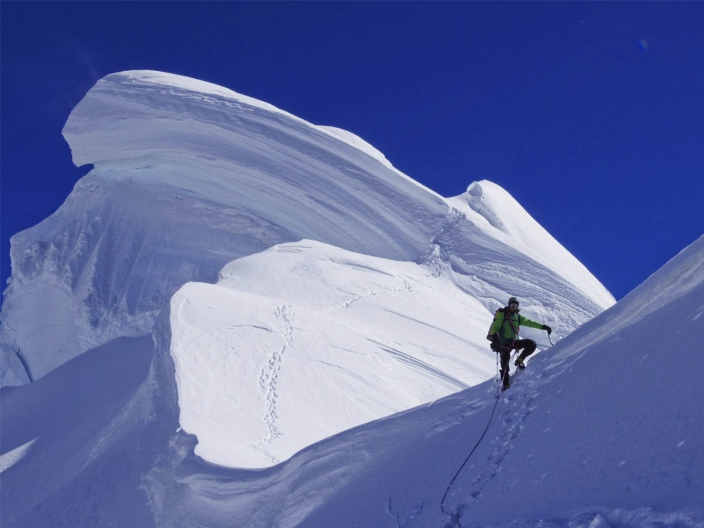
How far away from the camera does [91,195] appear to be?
24234 mm

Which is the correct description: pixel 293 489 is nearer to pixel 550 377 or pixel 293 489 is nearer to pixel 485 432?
pixel 485 432

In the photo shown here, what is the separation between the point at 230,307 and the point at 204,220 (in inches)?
276

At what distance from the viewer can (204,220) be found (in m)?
22.0

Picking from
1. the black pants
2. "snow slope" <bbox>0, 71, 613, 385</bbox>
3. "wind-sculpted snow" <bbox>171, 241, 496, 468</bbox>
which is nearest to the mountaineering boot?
the black pants

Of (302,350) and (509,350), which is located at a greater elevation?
(302,350)

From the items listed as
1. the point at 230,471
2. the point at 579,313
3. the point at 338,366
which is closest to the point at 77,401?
the point at 338,366

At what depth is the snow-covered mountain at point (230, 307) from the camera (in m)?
10.2

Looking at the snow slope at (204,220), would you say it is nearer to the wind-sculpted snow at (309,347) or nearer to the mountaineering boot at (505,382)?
the wind-sculpted snow at (309,347)

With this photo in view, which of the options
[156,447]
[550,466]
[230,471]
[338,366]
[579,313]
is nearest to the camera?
[550,466]

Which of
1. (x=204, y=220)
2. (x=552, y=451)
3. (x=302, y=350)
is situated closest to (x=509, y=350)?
(x=552, y=451)

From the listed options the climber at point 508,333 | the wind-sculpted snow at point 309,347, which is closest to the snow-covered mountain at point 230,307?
the wind-sculpted snow at point 309,347

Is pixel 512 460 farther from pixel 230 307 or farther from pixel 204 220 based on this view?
pixel 204 220

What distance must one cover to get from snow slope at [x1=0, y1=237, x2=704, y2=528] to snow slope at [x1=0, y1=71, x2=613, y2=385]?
33.3 feet

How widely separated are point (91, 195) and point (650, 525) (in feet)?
75.9
